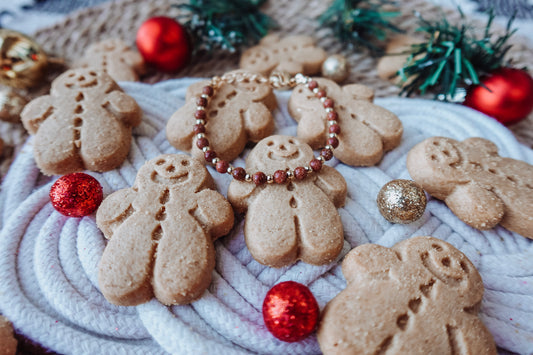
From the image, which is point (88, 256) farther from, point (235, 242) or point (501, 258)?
point (501, 258)

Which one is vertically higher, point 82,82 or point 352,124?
point 82,82

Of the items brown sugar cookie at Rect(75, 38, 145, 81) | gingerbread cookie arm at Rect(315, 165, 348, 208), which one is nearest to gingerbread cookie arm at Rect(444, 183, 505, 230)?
gingerbread cookie arm at Rect(315, 165, 348, 208)

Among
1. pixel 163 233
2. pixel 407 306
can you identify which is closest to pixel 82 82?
pixel 163 233

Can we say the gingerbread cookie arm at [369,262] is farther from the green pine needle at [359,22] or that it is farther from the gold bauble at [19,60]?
the gold bauble at [19,60]

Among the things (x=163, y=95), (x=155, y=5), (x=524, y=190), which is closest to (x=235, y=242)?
(x=163, y=95)

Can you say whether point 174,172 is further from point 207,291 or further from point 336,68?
point 336,68
